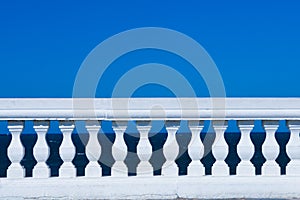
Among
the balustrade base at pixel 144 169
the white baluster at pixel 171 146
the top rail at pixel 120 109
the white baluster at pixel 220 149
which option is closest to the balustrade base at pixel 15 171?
the top rail at pixel 120 109

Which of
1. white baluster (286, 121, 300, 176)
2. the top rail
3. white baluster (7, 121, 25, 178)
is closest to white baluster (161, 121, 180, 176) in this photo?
the top rail

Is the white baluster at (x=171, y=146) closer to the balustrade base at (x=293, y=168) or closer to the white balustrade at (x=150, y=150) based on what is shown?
the white balustrade at (x=150, y=150)

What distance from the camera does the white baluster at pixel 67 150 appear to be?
4.96 meters

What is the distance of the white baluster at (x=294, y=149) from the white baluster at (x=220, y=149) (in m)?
0.69

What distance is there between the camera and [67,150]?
5.01 m

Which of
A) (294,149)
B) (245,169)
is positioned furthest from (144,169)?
(294,149)

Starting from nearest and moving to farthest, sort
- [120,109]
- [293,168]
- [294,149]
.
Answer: [120,109], [294,149], [293,168]

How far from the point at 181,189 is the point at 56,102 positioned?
165cm

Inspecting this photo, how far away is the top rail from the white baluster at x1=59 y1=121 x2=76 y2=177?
0.34 ft

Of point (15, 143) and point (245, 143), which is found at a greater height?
point (15, 143)

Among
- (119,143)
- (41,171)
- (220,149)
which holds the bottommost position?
(41,171)

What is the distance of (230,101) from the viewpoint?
498 centimetres

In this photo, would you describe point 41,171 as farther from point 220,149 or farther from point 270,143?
point 270,143

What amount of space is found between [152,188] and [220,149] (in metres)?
0.85
